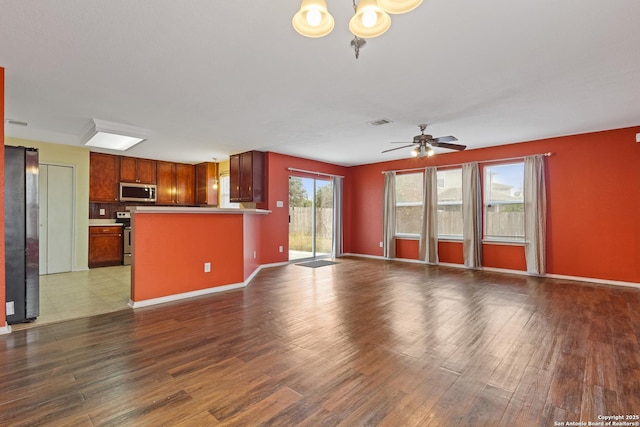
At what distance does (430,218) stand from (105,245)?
7171mm

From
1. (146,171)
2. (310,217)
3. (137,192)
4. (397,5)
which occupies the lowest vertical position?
(310,217)

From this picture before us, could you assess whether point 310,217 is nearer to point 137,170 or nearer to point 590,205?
point 137,170

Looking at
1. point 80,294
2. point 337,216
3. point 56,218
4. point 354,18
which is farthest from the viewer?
point 337,216

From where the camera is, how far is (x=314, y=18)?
156cm

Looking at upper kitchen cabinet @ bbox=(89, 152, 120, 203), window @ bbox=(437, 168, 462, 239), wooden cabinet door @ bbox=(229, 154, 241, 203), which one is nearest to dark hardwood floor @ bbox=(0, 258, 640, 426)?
window @ bbox=(437, 168, 462, 239)

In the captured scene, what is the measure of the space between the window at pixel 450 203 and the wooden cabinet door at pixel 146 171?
6.84 metres

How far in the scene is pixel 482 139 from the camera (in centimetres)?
540

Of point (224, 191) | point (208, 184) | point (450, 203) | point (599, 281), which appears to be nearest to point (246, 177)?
point (224, 191)

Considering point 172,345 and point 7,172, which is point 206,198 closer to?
point 7,172

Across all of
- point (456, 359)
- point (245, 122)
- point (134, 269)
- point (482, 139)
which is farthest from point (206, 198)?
point (456, 359)

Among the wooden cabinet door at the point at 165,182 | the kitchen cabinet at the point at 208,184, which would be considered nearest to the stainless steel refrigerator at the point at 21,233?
the wooden cabinet door at the point at 165,182

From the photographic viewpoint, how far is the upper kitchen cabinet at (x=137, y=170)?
6.89 m

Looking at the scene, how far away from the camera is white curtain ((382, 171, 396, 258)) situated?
7.43 metres

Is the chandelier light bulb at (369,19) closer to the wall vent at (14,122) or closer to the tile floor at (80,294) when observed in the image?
the tile floor at (80,294)
